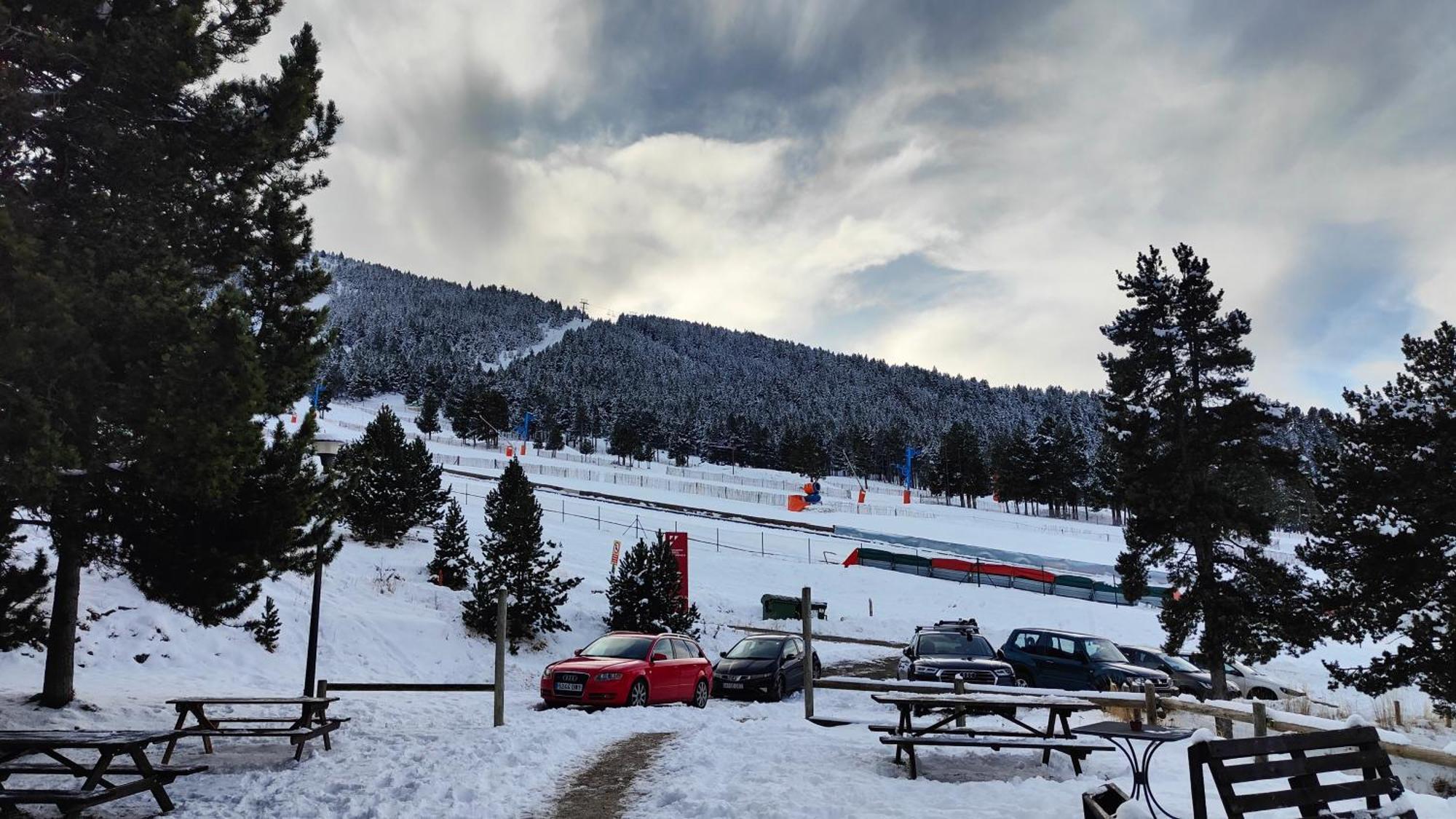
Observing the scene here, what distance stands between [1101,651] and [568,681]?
12.3 meters

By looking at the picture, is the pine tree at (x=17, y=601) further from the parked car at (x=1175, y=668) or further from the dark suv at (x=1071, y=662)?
the parked car at (x=1175, y=668)

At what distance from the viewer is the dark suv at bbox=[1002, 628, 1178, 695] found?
1703 cm

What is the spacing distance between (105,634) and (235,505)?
803cm

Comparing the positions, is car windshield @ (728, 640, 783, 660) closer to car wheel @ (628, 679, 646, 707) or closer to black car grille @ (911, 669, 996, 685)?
black car grille @ (911, 669, 996, 685)

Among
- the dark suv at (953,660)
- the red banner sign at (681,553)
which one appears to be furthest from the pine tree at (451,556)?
the dark suv at (953,660)

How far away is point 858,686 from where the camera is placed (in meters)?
10.6

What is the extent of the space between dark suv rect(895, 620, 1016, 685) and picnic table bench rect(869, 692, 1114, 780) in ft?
19.9

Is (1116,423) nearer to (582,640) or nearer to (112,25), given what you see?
(582,640)

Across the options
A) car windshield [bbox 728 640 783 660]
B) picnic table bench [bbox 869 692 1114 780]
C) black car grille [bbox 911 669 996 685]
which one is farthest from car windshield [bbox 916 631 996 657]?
picnic table bench [bbox 869 692 1114 780]

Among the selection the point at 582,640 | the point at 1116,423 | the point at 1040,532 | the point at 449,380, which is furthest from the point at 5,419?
the point at 449,380

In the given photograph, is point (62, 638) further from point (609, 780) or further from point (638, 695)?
point (638, 695)

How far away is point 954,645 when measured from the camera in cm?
1681

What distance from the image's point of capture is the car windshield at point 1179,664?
20.3 metres

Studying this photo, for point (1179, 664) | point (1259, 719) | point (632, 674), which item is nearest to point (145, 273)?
point (632, 674)
